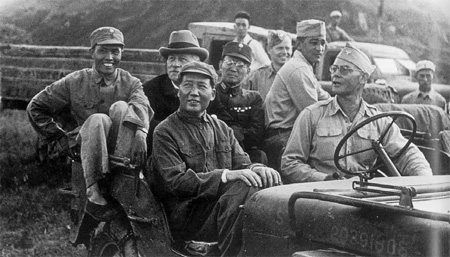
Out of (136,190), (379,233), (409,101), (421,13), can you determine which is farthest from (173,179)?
(421,13)

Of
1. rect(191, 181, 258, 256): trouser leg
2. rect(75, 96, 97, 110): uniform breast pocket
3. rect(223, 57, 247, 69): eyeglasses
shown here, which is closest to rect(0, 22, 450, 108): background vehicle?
rect(223, 57, 247, 69): eyeglasses

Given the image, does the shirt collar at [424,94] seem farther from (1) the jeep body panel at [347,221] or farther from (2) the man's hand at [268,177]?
(2) the man's hand at [268,177]

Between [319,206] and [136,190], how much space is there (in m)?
1.83

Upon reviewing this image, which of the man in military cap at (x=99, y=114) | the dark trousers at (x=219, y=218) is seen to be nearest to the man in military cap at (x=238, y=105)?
the man in military cap at (x=99, y=114)

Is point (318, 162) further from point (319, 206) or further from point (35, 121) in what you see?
point (35, 121)

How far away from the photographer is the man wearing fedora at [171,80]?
5918mm

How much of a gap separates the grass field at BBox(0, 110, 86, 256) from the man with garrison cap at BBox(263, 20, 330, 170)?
2.40m

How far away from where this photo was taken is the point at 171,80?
5953 mm

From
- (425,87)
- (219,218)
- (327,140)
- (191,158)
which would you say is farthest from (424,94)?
(219,218)

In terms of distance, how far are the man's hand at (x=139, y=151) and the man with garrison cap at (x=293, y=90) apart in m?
1.54

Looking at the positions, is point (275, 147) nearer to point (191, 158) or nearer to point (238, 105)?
point (238, 105)

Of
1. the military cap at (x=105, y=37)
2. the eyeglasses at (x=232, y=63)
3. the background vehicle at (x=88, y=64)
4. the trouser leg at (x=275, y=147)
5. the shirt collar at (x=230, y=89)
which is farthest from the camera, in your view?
the background vehicle at (x=88, y=64)

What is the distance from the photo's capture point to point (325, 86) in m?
10.8

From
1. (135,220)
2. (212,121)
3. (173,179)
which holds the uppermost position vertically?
(212,121)
